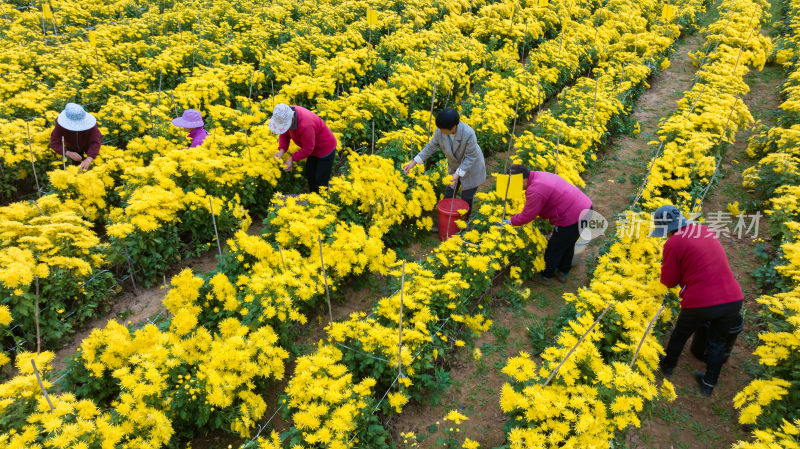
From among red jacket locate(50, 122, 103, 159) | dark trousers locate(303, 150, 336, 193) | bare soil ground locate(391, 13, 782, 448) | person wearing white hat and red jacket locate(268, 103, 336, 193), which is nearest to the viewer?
bare soil ground locate(391, 13, 782, 448)

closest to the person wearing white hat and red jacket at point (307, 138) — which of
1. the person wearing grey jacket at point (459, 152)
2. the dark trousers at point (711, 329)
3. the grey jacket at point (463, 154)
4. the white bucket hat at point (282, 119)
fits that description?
the white bucket hat at point (282, 119)

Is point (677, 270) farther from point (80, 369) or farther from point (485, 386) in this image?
point (80, 369)

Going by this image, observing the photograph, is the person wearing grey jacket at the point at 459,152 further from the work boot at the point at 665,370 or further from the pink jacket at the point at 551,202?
the work boot at the point at 665,370

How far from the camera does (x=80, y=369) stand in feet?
12.1

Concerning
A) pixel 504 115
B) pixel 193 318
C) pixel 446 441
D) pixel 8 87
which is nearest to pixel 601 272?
pixel 446 441

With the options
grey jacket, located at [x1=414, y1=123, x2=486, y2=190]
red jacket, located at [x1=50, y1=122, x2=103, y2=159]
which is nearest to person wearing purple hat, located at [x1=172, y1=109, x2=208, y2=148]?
red jacket, located at [x1=50, y1=122, x2=103, y2=159]

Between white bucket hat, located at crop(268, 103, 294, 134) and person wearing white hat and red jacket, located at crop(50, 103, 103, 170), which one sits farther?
person wearing white hat and red jacket, located at crop(50, 103, 103, 170)

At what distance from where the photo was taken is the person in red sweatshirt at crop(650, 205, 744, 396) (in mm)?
3779

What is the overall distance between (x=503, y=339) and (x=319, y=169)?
350cm

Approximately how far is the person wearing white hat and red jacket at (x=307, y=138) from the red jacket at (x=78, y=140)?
2.67 m

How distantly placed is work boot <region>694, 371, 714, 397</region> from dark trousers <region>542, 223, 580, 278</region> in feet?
6.09

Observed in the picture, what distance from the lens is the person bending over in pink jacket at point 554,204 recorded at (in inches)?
190

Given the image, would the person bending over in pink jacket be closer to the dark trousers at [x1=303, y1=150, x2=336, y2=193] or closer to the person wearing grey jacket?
the person wearing grey jacket

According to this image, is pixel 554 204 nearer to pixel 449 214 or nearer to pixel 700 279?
pixel 449 214
